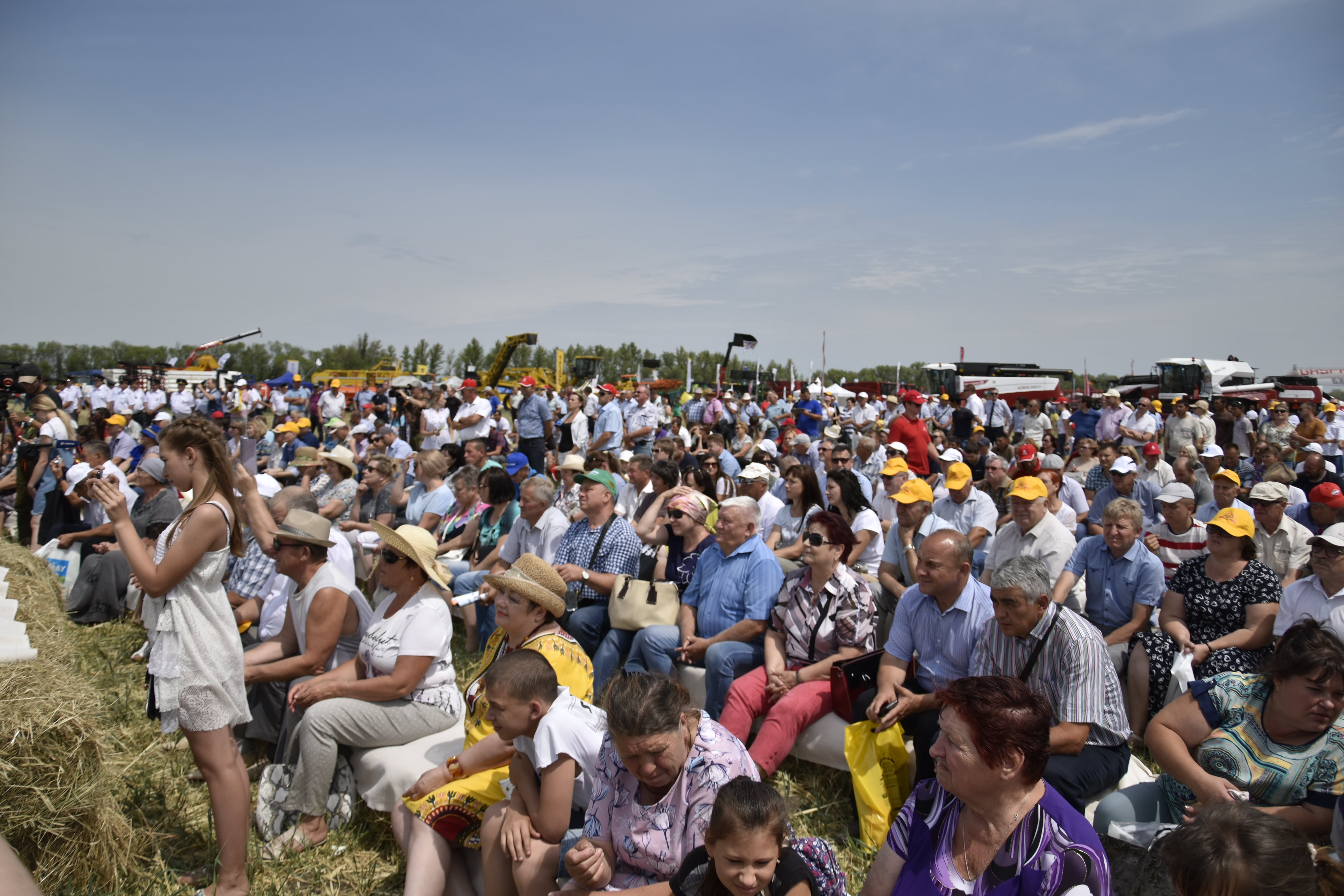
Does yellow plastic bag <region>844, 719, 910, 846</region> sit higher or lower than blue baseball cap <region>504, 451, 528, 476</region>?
lower

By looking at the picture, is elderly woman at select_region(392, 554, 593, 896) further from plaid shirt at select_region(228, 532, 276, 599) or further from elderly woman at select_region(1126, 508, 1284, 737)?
elderly woman at select_region(1126, 508, 1284, 737)

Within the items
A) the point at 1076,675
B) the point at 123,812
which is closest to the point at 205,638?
the point at 123,812

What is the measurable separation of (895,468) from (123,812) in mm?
5469

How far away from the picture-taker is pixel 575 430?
519 inches

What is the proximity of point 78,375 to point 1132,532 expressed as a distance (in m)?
42.0

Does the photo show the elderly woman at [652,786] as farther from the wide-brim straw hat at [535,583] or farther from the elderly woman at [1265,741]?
the elderly woman at [1265,741]

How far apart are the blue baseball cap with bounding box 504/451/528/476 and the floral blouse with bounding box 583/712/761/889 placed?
253 inches

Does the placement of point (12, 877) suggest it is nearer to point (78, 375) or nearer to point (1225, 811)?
point (1225, 811)

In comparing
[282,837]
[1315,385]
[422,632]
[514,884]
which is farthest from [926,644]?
[1315,385]

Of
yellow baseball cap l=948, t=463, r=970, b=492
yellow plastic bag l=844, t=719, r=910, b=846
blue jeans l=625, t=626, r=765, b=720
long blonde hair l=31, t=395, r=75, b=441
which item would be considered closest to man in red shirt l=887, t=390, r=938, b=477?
yellow baseball cap l=948, t=463, r=970, b=492

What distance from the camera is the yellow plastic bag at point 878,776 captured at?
11.5 feet

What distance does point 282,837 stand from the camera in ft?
11.8

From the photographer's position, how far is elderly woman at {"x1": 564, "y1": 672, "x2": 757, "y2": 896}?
2.46 metres

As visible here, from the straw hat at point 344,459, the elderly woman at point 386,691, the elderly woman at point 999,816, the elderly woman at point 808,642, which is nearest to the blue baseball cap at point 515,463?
the straw hat at point 344,459
